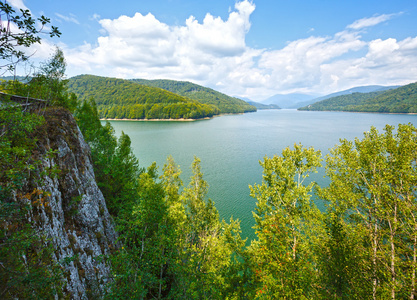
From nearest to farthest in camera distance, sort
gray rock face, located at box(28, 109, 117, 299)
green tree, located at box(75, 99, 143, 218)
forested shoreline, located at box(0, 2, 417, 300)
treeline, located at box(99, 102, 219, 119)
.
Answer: forested shoreline, located at box(0, 2, 417, 300) → gray rock face, located at box(28, 109, 117, 299) → green tree, located at box(75, 99, 143, 218) → treeline, located at box(99, 102, 219, 119)

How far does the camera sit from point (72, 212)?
388 inches

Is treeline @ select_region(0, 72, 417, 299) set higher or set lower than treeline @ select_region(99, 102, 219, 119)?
lower

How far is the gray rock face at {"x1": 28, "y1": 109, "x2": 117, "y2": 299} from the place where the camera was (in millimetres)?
7699

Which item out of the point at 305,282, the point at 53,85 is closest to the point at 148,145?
the point at 53,85

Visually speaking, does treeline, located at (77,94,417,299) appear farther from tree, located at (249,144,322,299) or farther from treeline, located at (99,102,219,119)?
treeline, located at (99,102,219,119)

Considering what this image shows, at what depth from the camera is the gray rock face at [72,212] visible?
7.70 metres

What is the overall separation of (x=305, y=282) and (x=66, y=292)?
9.99 meters

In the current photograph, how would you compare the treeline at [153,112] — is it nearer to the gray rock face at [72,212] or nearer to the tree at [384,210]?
the gray rock face at [72,212]

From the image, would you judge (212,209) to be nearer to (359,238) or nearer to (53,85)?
(359,238)

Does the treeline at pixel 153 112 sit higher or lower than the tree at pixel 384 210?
higher

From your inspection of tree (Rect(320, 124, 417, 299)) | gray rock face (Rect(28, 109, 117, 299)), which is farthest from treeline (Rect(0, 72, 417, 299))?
gray rock face (Rect(28, 109, 117, 299))

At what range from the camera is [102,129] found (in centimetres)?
2422

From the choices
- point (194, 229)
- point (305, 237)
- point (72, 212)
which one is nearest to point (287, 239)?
point (305, 237)

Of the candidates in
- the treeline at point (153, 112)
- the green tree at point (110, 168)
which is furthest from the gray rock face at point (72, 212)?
the treeline at point (153, 112)
